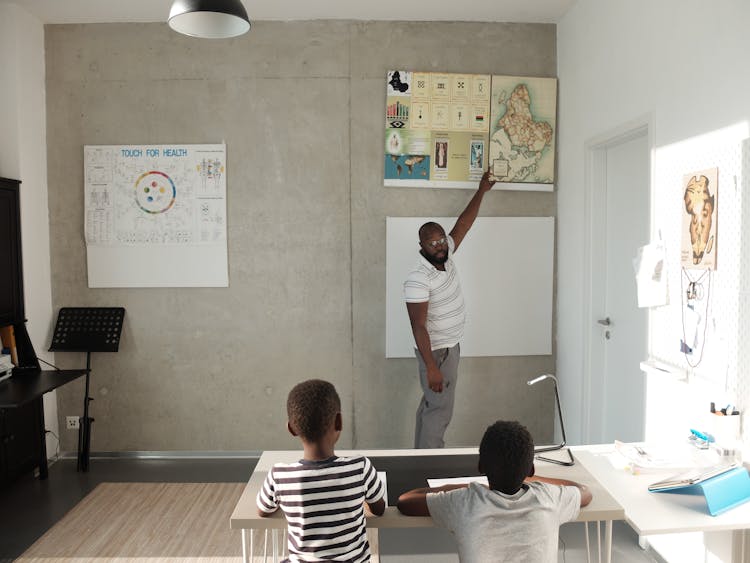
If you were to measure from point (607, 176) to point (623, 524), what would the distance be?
2.01m

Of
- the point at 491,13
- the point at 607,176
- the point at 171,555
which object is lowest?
the point at 171,555

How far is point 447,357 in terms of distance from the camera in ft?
12.5

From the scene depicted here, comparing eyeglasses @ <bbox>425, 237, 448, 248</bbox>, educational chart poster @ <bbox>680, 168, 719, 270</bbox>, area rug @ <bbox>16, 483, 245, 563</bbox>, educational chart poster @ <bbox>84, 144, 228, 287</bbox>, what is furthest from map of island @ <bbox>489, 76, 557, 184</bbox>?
area rug @ <bbox>16, 483, 245, 563</bbox>

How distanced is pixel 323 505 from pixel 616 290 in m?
2.61

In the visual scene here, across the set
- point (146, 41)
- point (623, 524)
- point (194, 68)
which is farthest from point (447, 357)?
point (146, 41)

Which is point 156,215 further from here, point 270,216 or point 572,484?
point 572,484

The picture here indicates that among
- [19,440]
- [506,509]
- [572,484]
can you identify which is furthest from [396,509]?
[19,440]

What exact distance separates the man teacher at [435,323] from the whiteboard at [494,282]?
430 mm

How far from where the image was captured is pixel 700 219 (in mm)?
2521

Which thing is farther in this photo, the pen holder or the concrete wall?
the concrete wall

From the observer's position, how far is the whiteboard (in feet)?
14.0

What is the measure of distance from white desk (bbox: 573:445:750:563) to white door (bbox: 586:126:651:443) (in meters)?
1.11

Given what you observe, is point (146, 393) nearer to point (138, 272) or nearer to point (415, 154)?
point (138, 272)

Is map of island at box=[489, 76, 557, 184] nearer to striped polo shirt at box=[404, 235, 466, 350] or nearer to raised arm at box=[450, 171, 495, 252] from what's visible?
raised arm at box=[450, 171, 495, 252]
